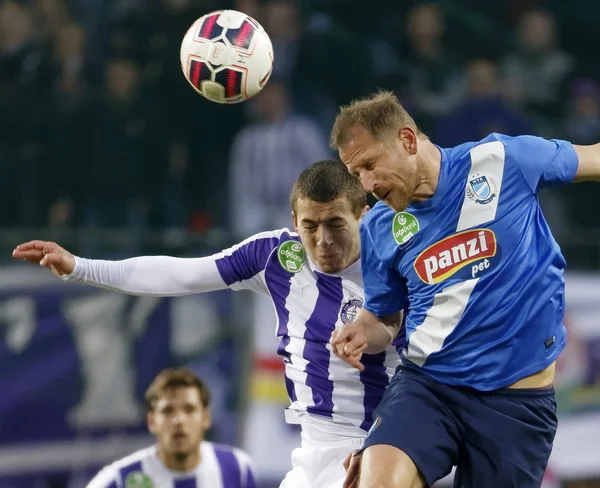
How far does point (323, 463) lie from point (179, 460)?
1.95m

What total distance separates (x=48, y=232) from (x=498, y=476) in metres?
4.30

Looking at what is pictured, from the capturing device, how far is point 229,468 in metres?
6.57

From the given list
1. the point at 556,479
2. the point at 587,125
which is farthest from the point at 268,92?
the point at 556,479

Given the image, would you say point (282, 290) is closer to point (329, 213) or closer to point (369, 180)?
point (329, 213)

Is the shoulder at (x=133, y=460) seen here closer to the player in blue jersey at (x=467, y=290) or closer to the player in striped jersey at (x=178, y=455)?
the player in striped jersey at (x=178, y=455)

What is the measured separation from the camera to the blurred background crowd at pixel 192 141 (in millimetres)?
7721

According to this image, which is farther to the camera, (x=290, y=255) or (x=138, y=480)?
(x=138, y=480)

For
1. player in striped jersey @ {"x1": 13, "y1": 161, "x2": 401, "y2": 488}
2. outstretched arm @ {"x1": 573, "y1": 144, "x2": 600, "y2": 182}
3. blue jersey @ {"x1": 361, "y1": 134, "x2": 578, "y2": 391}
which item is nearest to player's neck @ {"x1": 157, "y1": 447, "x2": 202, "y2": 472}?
player in striped jersey @ {"x1": 13, "y1": 161, "x2": 401, "y2": 488}

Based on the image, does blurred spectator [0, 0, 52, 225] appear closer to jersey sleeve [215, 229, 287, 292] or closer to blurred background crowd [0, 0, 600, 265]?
blurred background crowd [0, 0, 600, 265]

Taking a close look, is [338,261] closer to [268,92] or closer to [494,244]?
[494,244]

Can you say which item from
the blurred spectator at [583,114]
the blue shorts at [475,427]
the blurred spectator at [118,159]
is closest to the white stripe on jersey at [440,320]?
the blue shorts at [475,427]

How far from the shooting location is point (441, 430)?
421 cm

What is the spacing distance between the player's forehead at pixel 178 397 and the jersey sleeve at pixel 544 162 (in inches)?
109

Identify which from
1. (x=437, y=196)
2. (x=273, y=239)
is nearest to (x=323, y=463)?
(x=273, y=239)
